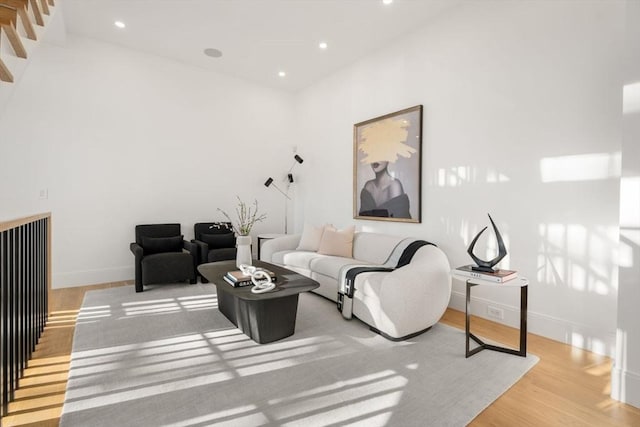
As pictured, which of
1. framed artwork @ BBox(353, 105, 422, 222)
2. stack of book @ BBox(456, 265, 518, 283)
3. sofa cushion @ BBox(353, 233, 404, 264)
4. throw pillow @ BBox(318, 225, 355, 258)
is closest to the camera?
stack of book @ BBox(456, 265, 518, 283)

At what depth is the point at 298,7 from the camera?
3512 millimetres

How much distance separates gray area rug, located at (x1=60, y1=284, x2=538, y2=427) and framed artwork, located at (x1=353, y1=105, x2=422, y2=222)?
64.6 inches

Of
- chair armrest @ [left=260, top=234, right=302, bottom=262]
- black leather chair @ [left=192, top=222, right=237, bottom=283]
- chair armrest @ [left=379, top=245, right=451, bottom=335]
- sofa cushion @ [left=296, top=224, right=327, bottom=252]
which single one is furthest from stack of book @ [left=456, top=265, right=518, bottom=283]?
black leather chair @ [left=192, top=222, right=237, bottom=283]

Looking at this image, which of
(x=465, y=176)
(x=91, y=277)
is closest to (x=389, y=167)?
(x=465, y=176)

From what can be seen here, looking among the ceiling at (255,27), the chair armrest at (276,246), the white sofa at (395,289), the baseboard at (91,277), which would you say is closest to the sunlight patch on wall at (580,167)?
the white sofa at (395,289)

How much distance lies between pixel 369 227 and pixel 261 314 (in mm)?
2400

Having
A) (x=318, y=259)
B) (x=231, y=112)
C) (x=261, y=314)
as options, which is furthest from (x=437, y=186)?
(x=231, y=112)

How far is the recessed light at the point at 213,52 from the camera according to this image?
4.55 m

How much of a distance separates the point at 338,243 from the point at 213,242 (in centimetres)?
190

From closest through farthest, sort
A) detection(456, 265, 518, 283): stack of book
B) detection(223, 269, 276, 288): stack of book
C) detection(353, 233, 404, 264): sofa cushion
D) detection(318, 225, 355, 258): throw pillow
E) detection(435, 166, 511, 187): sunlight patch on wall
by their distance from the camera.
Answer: detection(456, 265, 518, 283): stack of book
detection(223, 269, 276, 288): stack of book
detection(435, 166, 511, 187): sunlight patch on wall
detection(353, 233, 404, 264): sofa cushion
detection(318, 225, 355, 258): throw pillow

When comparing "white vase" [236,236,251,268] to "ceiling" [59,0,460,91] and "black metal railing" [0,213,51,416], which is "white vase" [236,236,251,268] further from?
"ceiling" [59,0,460,91]

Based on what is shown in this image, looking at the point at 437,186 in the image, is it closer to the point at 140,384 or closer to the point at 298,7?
the point at 298,7

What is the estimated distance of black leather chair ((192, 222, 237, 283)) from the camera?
4352 millimetres

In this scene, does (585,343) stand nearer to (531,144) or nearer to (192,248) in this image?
(531,144)
